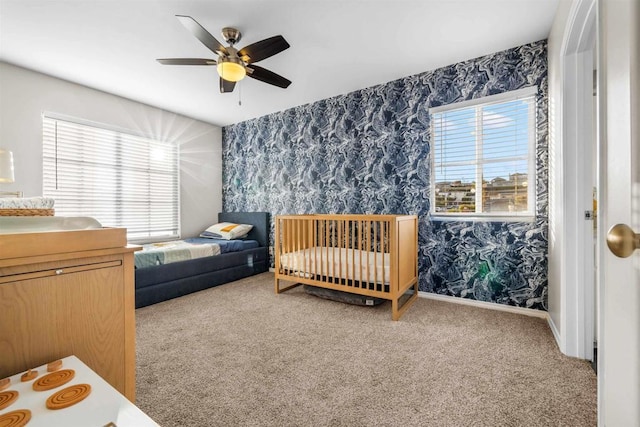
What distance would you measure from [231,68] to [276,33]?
0.55 meters

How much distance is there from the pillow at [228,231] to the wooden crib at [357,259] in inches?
44.6

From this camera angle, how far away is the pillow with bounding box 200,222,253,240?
13.5 ft

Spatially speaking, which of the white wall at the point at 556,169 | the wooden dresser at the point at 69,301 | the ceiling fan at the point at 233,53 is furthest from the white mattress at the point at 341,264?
the wooden dresser at the point at 69,301

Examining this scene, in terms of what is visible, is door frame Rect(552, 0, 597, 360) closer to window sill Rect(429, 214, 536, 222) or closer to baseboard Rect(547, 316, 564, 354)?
baseboard Rect(547, 316, 564, 354)

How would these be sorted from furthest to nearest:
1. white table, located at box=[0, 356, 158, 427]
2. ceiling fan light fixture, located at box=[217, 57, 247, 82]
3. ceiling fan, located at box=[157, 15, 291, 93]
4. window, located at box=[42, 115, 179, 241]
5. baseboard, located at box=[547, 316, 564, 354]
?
window, located at box=[42, 115, 179, 241] < ceiling fan light fixture, located at box=[217, 57, 247, 82] < ceiling fan, located at box=[157, 15, 291, 93] < baseboard, located at box=[547, 316, 564, 354] < white table, located at box=[0, 356, 158, 427]

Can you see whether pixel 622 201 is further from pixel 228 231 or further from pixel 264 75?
pixel 228 231

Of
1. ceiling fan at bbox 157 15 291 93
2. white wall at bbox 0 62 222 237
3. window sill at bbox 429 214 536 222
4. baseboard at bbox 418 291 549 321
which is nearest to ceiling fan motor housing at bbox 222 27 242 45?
ceiling fan at bbox 157 15 291 93

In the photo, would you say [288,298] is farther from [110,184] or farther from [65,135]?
[65,135]

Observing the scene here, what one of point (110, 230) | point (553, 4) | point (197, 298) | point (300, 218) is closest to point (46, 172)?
point (197, 298)

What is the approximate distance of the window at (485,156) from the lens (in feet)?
8.14

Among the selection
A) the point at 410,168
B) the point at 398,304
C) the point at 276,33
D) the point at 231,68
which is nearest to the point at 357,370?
the point at 398,304

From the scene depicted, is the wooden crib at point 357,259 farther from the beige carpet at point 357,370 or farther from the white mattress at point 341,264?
the beige carpet at point 357,370

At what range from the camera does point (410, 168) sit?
3.01 meters

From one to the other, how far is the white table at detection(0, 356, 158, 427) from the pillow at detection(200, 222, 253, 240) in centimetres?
341
